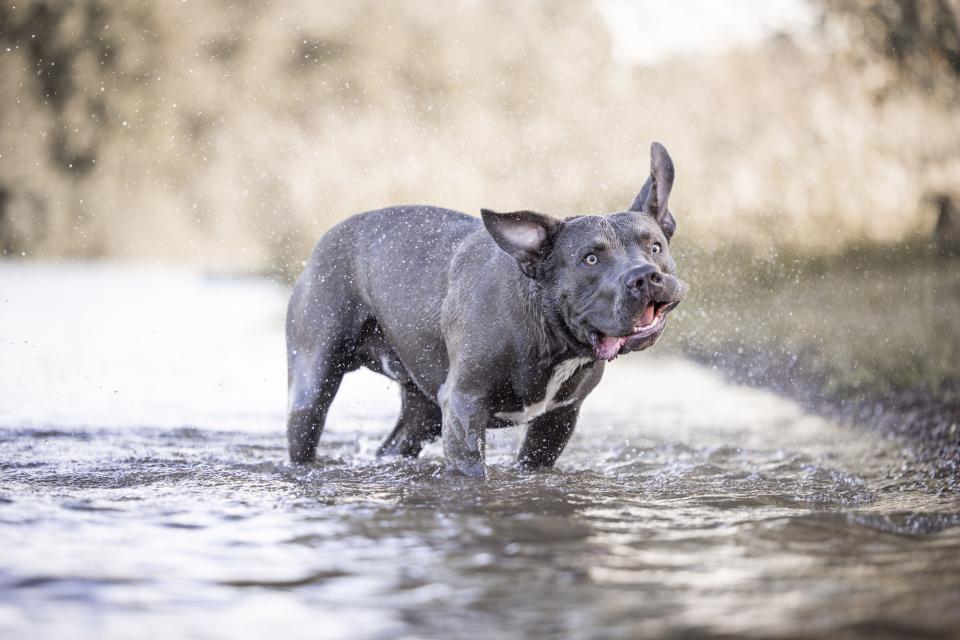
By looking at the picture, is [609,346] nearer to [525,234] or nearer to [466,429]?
[525,234]

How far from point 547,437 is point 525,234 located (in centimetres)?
132

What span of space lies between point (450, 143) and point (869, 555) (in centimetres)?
1771

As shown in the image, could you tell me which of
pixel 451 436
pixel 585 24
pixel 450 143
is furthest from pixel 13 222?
pixel 451 436

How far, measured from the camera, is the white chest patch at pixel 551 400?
514 cm

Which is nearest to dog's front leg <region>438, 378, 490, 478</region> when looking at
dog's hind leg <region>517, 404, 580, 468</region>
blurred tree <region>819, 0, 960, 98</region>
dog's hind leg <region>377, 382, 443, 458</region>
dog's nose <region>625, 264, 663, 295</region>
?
dog's hind leg <region>517, 404, 580, 468</region>

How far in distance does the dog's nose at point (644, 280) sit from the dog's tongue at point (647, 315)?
0.31 feet

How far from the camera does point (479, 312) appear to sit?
17.0 feet

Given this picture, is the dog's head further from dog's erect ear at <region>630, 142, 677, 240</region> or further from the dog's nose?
dog's erect ear at <region>630, 142, 677, 240</region>

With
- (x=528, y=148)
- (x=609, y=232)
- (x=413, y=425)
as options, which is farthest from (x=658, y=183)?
(x=528, y=148)

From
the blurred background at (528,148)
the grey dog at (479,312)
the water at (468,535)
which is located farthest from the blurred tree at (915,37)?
the grey dog at (479,312)

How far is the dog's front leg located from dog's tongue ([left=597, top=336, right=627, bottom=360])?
0.66 metres

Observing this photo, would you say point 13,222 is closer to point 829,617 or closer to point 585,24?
point 585,24

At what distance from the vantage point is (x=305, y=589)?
3348mm

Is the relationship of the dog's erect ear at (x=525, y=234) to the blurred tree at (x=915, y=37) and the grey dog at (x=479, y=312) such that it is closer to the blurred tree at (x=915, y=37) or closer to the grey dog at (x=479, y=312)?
the grey dog at (x=479, y=312)
